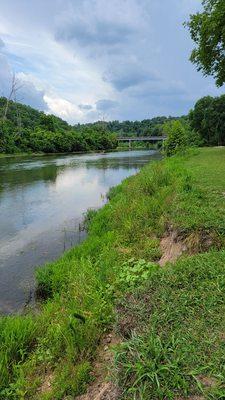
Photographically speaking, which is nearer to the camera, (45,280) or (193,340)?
(193,340)

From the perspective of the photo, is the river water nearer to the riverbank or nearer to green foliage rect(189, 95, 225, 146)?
the riverbank

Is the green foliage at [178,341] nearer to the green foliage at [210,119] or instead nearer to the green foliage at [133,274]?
the green foliage at [133,274]

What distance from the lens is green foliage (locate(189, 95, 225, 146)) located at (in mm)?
51812

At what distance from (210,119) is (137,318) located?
176 feet

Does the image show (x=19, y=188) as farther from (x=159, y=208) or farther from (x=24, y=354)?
(x=24, y=354)

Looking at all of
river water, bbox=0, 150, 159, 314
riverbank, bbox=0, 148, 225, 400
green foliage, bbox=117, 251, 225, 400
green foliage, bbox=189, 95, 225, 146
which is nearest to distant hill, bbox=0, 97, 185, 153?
green foliage, bbox=189, 95, 225, 146

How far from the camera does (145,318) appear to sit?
3.69 meters

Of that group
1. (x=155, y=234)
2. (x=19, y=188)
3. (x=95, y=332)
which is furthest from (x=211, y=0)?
(x=95, y=332)

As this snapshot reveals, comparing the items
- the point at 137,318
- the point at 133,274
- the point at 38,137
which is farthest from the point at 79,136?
the point at 137,318

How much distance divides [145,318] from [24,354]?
1994mm

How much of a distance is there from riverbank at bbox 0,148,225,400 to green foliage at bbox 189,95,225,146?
4720 centimetres

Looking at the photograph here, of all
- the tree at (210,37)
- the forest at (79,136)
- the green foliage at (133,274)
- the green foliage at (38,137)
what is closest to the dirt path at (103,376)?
the green foliage at (133,274)

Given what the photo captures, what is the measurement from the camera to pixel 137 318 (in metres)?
3.76

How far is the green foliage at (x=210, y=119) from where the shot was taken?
51812 millimetres
